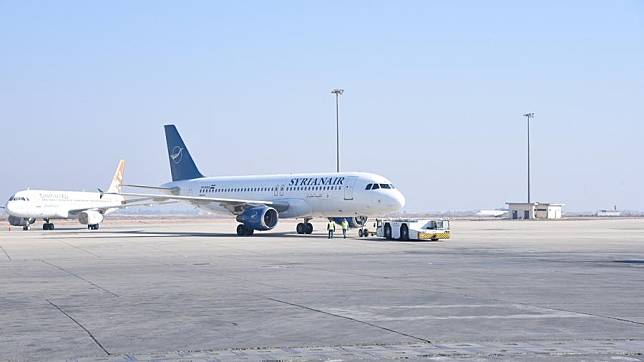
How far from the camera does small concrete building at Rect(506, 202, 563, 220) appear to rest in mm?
112725

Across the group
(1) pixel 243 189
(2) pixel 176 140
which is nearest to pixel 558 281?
(1) pixel 243 189

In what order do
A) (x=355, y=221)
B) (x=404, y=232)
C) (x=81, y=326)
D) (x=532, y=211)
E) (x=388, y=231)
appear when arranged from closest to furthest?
(x=81, y=326) → (x=404, y=232) → (x=388, y=231) → (x=355, y=221) → (x=532, y=211)

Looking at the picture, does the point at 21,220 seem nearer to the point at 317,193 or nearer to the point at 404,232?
the point at 317,193

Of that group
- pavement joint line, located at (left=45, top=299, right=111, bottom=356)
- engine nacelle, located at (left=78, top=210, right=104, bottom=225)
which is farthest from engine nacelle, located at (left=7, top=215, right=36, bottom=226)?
pavement joint line, located at (left=45, top=299, right=111, bottom=356)

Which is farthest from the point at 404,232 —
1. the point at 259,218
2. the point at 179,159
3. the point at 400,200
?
the point at 179,159

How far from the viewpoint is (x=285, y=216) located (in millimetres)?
52844

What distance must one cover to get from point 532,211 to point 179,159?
62147 millimetres

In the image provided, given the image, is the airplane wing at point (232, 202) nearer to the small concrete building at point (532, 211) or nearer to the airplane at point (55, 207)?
the airplane at point (55, 207)

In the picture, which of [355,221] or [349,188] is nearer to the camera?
[349,188]

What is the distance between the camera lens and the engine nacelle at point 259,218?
4919 cm

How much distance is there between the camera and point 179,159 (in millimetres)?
63500

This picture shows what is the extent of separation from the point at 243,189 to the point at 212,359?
46459 millimetres

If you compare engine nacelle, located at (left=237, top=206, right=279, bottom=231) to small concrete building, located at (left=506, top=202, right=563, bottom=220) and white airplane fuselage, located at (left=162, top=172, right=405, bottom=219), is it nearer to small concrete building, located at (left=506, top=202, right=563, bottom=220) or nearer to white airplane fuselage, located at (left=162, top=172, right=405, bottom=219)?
white airplane fuselage, located at (left=162, top=172, right=405, bottom=219)

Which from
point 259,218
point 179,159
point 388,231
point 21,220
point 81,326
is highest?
point 179,159
